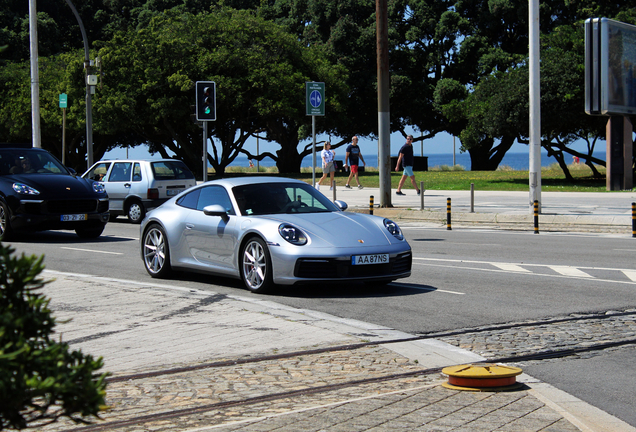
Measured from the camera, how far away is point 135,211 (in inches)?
845

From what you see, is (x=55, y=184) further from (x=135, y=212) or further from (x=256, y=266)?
(x=256, y=266)

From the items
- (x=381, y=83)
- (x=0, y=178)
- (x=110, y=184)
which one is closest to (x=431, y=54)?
(x=381, y=83)

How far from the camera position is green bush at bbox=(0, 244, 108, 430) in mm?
2260

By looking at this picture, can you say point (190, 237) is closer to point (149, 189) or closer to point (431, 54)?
point (149, 189)

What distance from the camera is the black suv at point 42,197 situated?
52.2ft

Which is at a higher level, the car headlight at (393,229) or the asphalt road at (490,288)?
the car headlight at (393,229)

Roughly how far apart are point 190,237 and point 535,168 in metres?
11.8

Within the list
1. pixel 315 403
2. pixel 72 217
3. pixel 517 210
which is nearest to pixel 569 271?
pixel 315 403

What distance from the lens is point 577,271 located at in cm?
Answer: 1164

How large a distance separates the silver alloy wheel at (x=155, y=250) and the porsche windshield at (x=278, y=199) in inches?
54.4

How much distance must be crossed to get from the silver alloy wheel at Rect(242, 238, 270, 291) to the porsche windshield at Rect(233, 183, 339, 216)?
561 mm

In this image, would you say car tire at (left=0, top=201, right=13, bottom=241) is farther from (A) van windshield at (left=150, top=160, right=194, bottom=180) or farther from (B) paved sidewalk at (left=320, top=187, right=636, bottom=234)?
(B) paved sidewalk at (left=320, top=187, right=636, bottom=234)

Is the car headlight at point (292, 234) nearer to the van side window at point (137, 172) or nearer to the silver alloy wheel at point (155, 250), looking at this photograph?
the silver alloy wheel at point (155, 250)

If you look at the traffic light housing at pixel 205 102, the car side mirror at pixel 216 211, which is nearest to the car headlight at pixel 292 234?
the car side mirror at pixel 216 211
